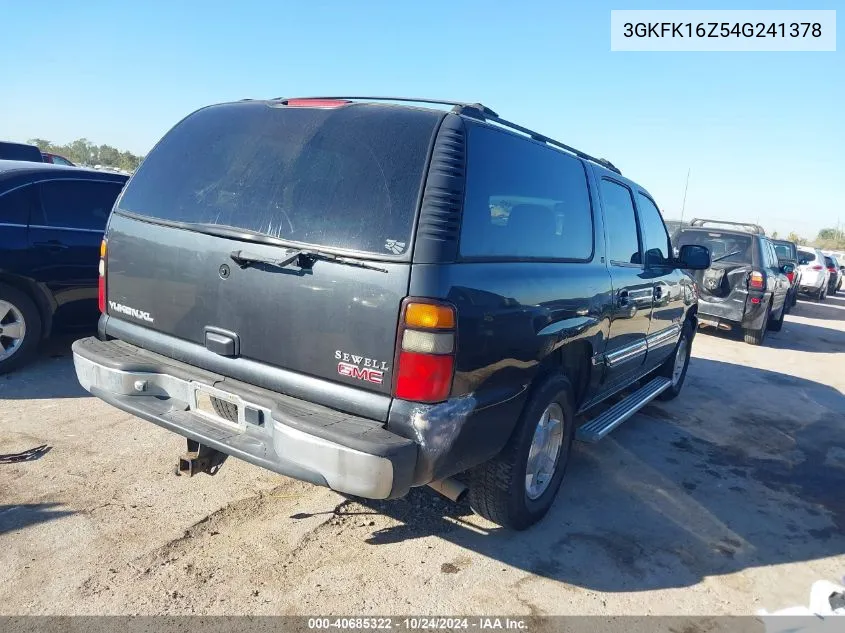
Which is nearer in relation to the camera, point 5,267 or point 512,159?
point 512,159

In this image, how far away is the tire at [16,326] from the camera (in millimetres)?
4844

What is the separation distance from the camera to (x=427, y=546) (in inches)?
122

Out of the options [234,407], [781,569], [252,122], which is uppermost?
[252,122]

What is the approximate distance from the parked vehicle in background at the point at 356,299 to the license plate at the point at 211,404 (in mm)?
12

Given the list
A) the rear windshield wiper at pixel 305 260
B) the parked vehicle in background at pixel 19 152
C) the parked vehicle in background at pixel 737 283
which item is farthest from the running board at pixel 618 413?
the parked vehicle in background at pixel 19 152

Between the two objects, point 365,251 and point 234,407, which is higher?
point 365,251

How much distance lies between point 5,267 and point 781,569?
563 cm

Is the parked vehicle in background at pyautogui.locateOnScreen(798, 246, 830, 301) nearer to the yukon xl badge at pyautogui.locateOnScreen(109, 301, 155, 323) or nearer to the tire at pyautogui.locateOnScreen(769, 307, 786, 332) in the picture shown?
the tire at pyautogui.locateOnScreen(769, 307, 786, 332)

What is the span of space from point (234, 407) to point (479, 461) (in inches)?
43.0

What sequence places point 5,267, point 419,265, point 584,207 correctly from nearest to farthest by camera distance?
point 419,265, point 584,207, point 5,267

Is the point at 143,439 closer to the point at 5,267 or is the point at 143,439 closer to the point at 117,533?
the point at 117,533

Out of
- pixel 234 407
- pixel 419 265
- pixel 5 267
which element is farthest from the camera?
pixel 5 267

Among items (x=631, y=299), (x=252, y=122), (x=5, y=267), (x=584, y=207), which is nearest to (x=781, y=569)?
(x=631, y=299)

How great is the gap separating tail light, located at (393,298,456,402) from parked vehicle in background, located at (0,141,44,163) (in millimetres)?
12556
